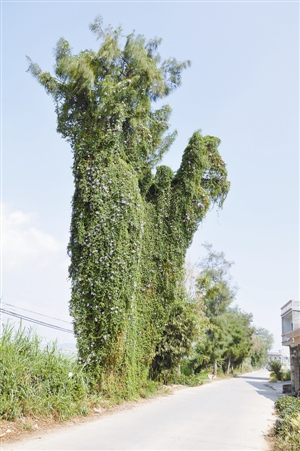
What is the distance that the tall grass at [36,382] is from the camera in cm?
688

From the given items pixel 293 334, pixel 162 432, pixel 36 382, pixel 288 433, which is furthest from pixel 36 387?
pixel 293 334

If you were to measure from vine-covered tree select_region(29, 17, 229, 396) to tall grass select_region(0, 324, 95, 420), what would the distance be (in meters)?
1.45

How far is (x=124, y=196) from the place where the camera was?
1089 cm

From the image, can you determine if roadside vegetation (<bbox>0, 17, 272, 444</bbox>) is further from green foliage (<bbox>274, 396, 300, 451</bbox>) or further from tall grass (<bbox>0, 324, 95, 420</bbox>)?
green foliage (<bbox>274, 396, 300, 451</bbox>)

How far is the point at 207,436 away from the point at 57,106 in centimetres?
999

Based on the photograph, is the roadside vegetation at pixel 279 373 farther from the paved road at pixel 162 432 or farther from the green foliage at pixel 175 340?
the paved road at pixel 162 432

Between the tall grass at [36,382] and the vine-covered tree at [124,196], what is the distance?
1.45m

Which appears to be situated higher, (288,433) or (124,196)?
(124,196)

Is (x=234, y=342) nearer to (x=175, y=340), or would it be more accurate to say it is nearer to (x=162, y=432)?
(x=175, y=340)

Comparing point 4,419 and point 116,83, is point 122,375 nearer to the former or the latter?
point 4,419

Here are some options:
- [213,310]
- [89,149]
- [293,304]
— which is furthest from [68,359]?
[213,310]

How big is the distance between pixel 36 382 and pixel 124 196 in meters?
5.24

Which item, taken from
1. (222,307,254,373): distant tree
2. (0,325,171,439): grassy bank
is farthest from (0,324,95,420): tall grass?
(222,307,254,373): distant tree

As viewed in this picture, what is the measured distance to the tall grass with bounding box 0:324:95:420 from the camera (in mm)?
6875
